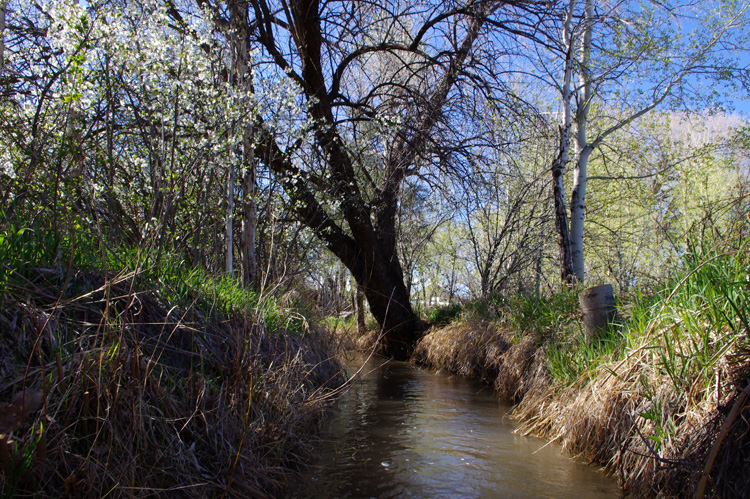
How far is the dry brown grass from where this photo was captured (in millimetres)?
2145

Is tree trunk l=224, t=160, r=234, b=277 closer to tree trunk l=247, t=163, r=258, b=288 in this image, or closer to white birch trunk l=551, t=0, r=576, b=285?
tree trunk l=247, t=163, r=258, b=288

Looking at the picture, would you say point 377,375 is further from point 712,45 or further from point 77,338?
point 712,45

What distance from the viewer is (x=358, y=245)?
1027 cm

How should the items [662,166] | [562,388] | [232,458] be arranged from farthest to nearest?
[662,166], [562,388], [232,458]

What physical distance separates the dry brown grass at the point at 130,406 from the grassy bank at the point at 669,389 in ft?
7.85

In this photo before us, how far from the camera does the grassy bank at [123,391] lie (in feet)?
7.04

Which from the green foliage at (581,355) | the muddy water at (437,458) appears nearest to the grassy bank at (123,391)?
the muddy water at (437,458)

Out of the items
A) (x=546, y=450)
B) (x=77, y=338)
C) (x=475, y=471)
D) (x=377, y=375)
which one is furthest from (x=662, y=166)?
(x=77, y=338)

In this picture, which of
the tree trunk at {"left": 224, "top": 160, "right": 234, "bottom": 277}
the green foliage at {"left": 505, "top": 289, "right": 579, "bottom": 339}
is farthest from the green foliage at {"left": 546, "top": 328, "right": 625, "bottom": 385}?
the tree trunk at {"left": 224, "top": 160, "right": 234, "bottom": 277}

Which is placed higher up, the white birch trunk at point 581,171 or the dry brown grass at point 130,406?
the white birch trunk at point 581,171

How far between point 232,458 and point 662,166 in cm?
1211

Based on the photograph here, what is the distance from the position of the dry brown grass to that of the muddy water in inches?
22.2

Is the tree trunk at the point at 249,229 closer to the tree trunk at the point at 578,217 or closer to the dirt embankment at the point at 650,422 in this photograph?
the dirt embankment at the point at 650,422

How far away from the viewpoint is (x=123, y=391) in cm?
249
